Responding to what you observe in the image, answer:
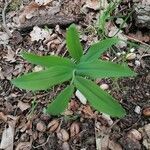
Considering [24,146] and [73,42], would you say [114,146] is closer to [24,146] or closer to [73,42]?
[24,146]

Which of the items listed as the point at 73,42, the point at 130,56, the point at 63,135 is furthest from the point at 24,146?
the point at 130,56

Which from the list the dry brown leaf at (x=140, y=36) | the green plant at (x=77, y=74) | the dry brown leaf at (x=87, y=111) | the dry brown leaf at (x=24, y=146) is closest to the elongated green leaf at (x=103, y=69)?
the green plant at (x=77, y=74)

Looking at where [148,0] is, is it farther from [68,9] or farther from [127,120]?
[127,120]

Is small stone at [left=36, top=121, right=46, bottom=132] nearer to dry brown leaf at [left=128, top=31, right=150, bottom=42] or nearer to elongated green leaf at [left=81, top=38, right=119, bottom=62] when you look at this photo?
elongated green leaf at [left=81, top=38, right=119, bottom=62]

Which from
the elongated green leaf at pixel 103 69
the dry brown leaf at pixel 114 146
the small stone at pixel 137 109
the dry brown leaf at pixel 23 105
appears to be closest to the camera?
the elongated green leaf at pixel 103 69

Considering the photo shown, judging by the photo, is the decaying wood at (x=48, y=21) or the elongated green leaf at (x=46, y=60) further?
the decaying wood at (x=48, y=21)

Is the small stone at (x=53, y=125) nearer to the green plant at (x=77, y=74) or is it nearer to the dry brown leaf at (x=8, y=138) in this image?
the dry brown leaf at (x=8, y=138)
